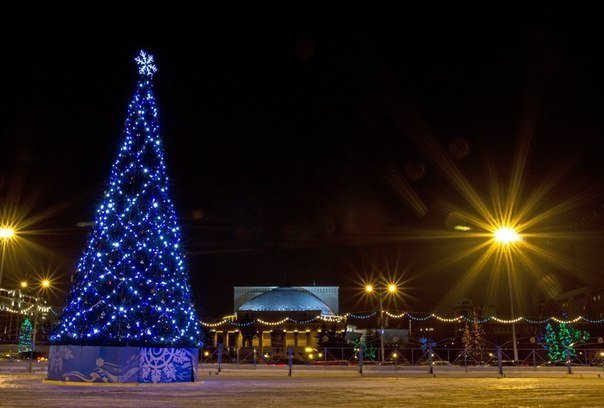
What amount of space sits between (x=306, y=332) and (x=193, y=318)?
59926mm

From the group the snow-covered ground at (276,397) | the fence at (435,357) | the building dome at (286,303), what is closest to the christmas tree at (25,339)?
the fence at (435,357)

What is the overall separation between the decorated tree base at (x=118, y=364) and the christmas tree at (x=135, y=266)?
26 centimetres

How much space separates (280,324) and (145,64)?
59.2 m

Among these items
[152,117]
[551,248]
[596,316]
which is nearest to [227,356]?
[152,117]

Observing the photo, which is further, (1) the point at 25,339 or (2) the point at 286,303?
(2) the point at 286,303

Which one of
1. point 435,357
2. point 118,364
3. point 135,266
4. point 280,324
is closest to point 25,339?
point 280,324

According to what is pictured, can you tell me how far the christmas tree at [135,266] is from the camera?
62.6 ft

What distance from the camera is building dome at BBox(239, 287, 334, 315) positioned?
82688mm

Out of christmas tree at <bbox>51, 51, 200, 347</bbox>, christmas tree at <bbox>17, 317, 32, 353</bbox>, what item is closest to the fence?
christmas tree at <bbox>51, 51, 200, 347</bbox>

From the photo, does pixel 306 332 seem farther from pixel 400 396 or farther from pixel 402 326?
pixel 400 396

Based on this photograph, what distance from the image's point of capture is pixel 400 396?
15016 millimetres

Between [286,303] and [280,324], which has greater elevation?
[286,303]

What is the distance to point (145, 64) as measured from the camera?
2178cm

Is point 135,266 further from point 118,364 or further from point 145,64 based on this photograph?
point 145,64
